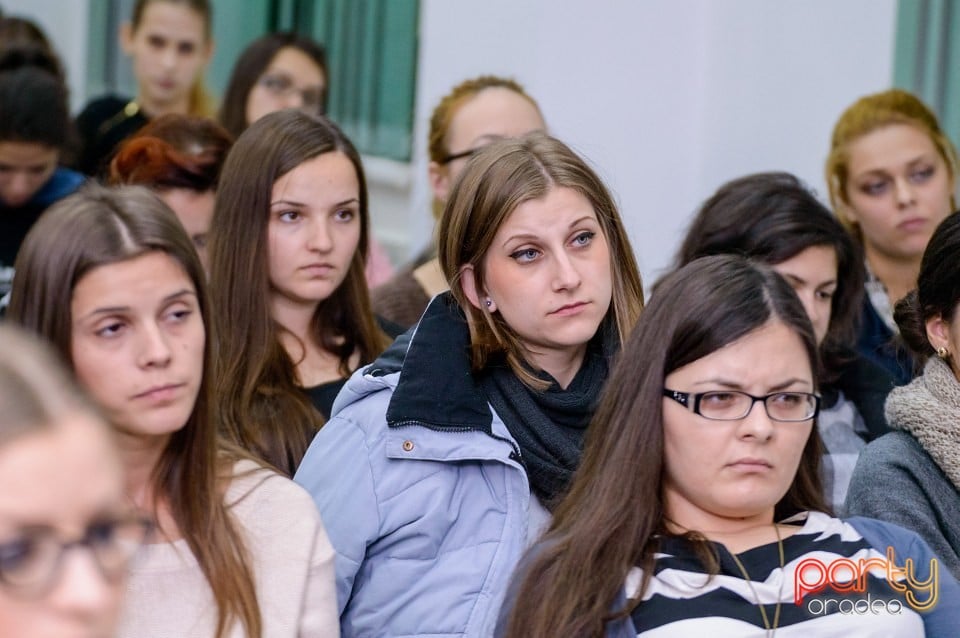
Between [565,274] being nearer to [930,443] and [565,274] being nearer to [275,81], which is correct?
[930,443]

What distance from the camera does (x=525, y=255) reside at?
2.79 meters

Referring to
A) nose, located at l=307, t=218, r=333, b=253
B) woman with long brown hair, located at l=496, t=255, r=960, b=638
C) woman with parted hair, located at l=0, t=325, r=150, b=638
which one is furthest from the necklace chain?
nose, located at l=307, t=218, r=333, b=253

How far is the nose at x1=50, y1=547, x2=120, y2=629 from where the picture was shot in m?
1.24

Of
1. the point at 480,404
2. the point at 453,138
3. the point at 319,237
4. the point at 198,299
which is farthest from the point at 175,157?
the point at 480,404

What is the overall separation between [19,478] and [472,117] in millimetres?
3096

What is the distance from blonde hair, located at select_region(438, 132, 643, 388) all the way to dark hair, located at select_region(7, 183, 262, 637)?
0.55 metres

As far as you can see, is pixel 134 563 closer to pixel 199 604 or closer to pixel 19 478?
pixel 199 604

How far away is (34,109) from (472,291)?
240 cm

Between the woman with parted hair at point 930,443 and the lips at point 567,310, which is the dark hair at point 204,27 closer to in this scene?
the lips at point 567,310

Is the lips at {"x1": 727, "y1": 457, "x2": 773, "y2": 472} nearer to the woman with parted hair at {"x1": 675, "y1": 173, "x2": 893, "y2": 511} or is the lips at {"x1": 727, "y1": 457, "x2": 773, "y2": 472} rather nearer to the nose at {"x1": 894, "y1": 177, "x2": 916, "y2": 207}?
the woman with parted hair at {"x1": 675, "y1": 173, "x2": 893, "y2": 511}

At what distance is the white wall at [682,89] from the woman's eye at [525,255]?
1972mm

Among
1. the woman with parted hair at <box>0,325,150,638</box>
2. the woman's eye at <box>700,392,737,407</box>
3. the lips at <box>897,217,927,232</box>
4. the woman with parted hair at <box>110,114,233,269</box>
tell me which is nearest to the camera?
the woman with parted hair at <box>0,325,150,638</box>

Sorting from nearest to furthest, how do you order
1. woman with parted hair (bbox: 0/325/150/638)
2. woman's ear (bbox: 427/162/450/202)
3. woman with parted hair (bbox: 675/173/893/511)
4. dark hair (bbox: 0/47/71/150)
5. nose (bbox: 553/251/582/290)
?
woman with parted hair (bbox: 0/325/150/638), nose (bbox: 553/251/582/290), woman with parted hair (bbox: 675/173/893/511), woman's ear (bbox: 427/162/450/202), dark hair (bbox: 0/47/71/150)

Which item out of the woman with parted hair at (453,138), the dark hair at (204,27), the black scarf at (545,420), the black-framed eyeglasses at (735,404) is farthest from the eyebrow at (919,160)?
the dark hair at (204,27)
